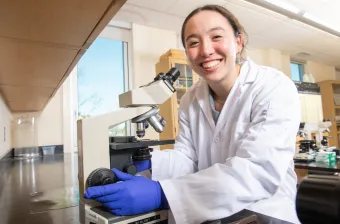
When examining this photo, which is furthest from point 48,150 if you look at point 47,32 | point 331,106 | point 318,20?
point 331,106

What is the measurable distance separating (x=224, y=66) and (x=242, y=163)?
0.38 m

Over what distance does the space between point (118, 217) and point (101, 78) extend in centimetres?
280

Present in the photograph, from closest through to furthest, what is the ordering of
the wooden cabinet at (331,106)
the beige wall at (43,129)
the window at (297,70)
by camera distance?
the beige wall at (43,129) < the wooden cabinet at (331,106) < the window at (297,70)

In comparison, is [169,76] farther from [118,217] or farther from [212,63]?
[118,217]

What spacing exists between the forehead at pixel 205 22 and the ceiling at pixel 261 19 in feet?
4.75

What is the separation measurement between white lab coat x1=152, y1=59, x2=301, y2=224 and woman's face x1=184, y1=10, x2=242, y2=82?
85 mm

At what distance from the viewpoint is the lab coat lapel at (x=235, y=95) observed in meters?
0.85

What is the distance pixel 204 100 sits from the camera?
3.19 feet

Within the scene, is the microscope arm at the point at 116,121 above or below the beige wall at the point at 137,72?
below

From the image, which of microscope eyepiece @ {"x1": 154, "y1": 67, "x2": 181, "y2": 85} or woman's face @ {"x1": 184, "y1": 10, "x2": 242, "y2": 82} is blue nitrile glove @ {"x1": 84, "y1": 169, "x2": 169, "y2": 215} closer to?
microscope eyepiece @ {"x1": 154, "y1": 67, "x2": 181, "y2": 85}

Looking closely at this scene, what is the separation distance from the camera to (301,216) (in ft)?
0.75

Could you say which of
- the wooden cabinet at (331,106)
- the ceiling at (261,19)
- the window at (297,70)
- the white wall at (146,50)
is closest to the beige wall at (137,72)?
the white wall at (146,50)

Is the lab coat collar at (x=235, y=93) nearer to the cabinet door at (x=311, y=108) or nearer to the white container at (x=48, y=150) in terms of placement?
the white container at (x=48, y=150)

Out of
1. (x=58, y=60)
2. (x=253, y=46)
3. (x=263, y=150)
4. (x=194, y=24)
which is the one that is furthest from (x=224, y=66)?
(x=253, y=46)
